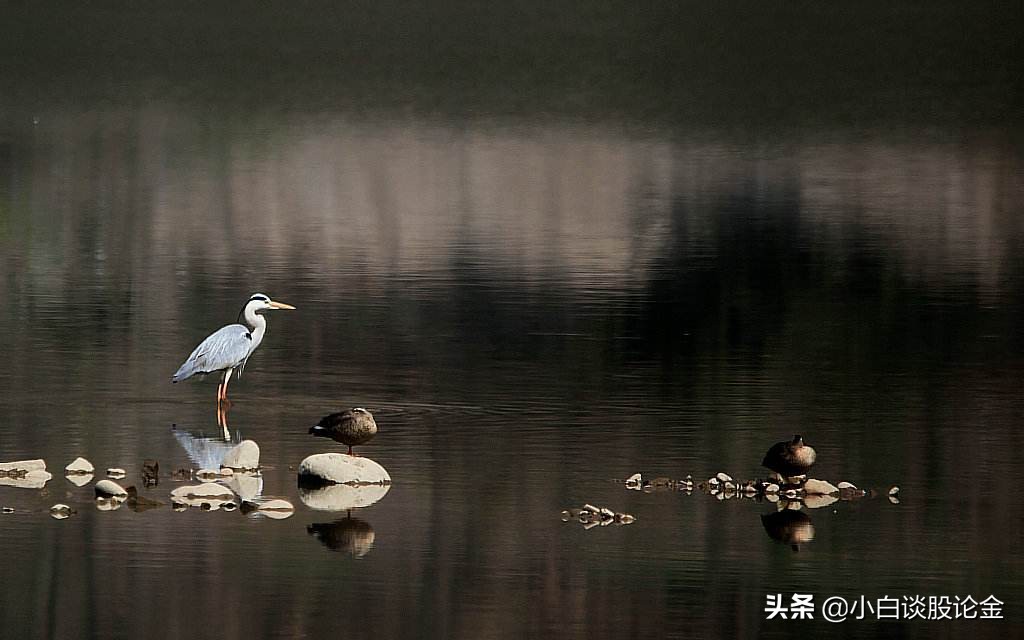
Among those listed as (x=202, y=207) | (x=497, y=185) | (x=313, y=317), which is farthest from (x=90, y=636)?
(x=497, y=185)

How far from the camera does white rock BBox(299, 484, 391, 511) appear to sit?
11.9 meters

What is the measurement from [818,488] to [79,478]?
4165mm

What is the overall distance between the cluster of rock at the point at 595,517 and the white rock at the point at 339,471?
1.19m

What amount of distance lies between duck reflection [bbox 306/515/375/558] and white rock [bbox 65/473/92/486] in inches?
63.4

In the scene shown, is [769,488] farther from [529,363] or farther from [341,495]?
[529,363]

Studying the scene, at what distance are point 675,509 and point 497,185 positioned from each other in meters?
20.5

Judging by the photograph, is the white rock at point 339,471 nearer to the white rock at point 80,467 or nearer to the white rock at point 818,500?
the white rock at point 80,467

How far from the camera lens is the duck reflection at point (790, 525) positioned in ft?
37.6

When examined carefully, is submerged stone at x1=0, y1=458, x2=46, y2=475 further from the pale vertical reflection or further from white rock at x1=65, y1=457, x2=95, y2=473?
the pale vertical reflection

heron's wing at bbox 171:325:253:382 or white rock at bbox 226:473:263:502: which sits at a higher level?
heron's wing at bbox 171:325:253:382

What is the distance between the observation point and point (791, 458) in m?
12.5

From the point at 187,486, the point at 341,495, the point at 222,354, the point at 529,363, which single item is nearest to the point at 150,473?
the point at 187,486

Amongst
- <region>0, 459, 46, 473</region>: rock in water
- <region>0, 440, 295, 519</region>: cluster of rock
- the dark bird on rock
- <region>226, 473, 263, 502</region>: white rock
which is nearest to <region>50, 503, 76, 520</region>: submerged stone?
<region>0, 440, 295, 519</region>: cluster of rock

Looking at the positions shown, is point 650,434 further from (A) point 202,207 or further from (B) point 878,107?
(B) point 878,107
